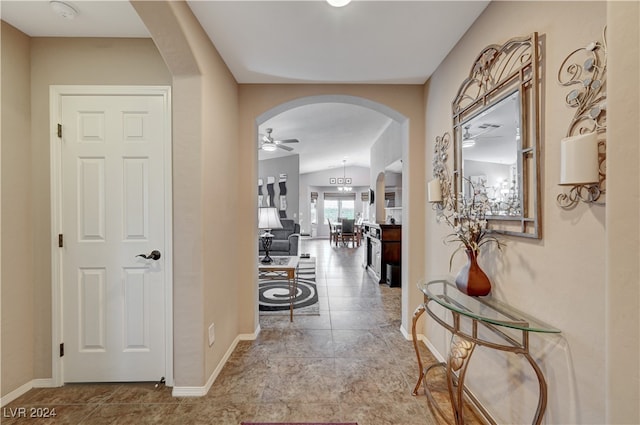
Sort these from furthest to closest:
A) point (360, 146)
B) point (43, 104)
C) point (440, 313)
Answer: point (360, 146), point (440, 313), point (43, 104)

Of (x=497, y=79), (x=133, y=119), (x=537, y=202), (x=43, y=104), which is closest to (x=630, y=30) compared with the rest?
(x=537, y=202)

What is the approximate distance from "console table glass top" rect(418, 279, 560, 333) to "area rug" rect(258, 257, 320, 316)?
6.36 feet

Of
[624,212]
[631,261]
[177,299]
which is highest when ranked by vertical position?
[624,212]

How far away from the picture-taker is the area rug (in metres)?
3.30

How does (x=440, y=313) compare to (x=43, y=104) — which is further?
(x=440, y=313)

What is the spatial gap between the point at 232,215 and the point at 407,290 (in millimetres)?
1869

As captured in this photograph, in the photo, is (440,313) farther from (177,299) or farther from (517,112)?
(177,299)

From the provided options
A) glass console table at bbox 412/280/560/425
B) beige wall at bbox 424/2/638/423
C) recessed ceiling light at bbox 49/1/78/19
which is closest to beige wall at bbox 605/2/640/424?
beige wall at bbox 424/2/638/423

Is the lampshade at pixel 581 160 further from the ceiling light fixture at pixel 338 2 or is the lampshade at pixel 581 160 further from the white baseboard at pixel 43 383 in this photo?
the white baseboard at pixel 43 383

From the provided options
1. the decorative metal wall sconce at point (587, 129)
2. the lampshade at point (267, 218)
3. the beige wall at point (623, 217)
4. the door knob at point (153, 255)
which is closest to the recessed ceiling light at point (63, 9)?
the door knob at point (153, 255)

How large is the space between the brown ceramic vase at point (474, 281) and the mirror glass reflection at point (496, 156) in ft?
1.02

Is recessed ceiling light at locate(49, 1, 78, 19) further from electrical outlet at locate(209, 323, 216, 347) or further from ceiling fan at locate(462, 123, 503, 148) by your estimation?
ceiling fan at locate(462, 123, 503, 148)

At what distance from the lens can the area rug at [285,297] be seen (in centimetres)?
330

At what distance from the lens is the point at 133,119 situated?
1.86 m
